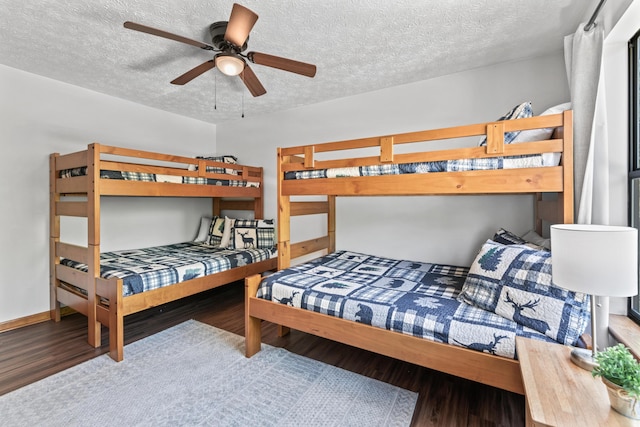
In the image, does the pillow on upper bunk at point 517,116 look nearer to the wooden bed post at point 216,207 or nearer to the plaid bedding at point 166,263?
the plaid bedding at point 166,263

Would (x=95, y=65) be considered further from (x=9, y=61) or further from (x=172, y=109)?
(x=172, y=109)

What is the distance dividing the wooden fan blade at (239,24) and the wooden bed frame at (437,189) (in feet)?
2.70

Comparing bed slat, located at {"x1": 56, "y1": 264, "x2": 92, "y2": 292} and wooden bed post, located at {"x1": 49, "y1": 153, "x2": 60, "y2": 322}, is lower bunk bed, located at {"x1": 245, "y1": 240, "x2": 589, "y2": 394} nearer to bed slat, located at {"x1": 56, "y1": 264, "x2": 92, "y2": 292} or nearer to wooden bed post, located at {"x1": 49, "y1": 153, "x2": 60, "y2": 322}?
bed slat, located at {"x1": 56, "y1": 264, "x2": 92, "y2": 292}

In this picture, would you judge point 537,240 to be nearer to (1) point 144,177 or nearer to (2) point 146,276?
(2) point 146,276

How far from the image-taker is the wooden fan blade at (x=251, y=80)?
2096 millimetres

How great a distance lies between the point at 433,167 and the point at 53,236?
3.54 meters

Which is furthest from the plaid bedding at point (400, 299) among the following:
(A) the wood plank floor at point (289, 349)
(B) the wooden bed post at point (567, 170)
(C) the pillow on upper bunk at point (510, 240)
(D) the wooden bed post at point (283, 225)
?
(B) the wooden bed post at point (567, 170)

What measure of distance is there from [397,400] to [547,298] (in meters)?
1.00

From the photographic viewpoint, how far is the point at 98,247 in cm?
229

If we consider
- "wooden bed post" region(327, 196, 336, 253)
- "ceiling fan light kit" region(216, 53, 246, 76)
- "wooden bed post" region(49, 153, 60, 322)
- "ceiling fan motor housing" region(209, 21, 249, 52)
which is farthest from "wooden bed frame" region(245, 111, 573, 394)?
"wooden bed post" region(49, 153, 60, 322)

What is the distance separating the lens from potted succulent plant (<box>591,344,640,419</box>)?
842 millimetres

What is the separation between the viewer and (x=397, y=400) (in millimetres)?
1697

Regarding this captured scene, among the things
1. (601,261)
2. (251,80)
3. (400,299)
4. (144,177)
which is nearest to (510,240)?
(400,299)

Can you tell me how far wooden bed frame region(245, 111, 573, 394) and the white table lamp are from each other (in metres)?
0.51
